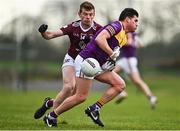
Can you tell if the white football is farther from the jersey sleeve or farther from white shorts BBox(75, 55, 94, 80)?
the jersey sleeve

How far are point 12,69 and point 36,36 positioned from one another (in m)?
1.87

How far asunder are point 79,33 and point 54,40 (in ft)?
61.1

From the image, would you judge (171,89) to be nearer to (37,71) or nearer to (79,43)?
(37,71)

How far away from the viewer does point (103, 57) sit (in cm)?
1061

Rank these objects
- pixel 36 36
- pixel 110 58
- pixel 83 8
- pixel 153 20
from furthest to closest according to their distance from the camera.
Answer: pixel 36 36 < pixel 153 20 < pixel 83 8 < pixel 110 58

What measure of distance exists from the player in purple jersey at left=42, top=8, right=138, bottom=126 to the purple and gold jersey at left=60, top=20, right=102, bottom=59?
2.27 ft

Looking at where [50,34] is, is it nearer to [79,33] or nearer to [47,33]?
[47,33]

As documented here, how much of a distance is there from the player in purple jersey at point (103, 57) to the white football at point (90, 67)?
3.3 inches

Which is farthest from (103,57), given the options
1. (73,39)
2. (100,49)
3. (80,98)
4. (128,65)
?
(128,65)

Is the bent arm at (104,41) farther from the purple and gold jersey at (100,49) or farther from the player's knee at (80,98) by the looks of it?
the player's knee at (80,98)

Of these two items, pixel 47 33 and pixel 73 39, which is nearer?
pixel 47 33

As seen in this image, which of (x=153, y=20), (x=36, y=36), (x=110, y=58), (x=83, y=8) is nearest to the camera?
(x=110, y=58)

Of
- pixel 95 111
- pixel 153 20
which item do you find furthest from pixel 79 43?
pixel 153 20

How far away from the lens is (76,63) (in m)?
10.9
